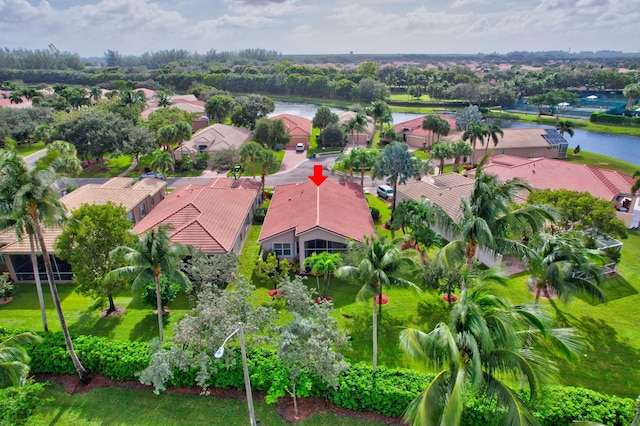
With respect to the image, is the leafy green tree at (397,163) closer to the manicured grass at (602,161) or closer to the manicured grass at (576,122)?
the manicured grass at (602,161)

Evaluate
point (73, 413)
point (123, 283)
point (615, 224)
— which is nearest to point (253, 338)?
point (73, 413)

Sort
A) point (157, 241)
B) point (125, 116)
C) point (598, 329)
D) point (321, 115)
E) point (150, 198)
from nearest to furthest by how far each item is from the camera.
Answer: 1. point (157, 241)
2. point (598, 329)
3. point (150, 198)
4. point (125, 116)
5. point (321, 115)

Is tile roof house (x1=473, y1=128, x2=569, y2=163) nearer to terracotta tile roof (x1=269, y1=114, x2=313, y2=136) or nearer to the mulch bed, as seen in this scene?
terracotta tile roof (x1=269, y1=114, x2=313, y2=136)

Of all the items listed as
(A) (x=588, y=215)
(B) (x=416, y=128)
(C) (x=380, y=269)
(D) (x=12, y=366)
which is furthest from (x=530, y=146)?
(D) (x=12, y=366)

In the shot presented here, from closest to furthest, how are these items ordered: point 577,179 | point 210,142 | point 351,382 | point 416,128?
point 351,382 < point 577,179 < point 210,142 < point 416,128

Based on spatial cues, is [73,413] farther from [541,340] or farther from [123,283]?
[541,340]

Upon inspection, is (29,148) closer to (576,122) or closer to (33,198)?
(33,198)
